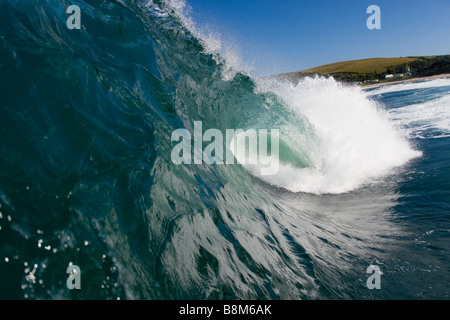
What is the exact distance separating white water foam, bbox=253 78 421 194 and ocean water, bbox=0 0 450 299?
1.16 metres

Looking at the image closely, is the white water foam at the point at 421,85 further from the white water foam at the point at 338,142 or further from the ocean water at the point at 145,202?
→ the ocean water at the point at 145,202

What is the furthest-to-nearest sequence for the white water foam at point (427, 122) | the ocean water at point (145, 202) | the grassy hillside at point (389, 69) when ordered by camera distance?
the grassy hillside at point (389, 69)
the white water foam at point (427, 122)
the ocean water at point (145, 202)

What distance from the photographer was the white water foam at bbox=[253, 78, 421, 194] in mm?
8102

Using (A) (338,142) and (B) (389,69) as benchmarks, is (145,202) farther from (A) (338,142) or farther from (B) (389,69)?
(B) (389,69)

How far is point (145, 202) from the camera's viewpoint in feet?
9.00

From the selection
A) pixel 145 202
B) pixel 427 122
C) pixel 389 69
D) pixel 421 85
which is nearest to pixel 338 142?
pixel 145 202

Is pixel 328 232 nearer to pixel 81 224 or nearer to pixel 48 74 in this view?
pixel 81 224

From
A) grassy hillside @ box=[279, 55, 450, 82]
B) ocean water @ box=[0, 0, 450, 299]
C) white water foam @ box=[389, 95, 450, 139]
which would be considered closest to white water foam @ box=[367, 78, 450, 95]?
grassy hillside @ box=[279, 55, 450, 82]

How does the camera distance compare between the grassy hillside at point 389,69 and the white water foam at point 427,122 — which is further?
the grassy hillside at point 389,69

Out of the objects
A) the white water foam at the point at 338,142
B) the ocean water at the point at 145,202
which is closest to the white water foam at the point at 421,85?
the white water foam at the point at 338,142

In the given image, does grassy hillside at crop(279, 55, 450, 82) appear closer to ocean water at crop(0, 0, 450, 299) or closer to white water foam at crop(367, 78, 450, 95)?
white water foam at crop(367, 78, 450, 95)

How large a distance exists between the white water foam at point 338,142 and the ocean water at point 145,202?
1163 mm

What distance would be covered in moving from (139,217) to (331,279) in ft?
7.28

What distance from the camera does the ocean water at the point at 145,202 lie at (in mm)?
2074
